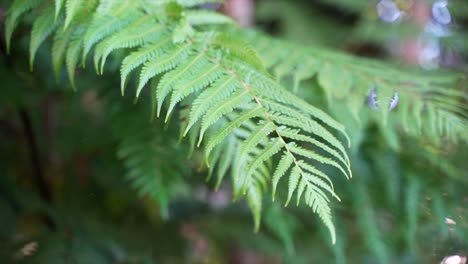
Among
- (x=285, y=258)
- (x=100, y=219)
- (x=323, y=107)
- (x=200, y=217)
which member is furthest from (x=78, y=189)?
(x=323, y=107)

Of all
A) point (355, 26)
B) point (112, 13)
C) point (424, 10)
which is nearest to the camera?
point (112, 13)

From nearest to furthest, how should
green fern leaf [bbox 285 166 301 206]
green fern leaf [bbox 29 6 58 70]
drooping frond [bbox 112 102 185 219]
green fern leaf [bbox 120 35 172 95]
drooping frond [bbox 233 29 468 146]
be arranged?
green fern leaf [bbox 285 166 301 206] < green fern leaf [bbox 120 35 172 95] < green fern leaf [bbox 29 6 58 70] < drooping frond [bbox 233 29 468 146] < drooping frond [bbox 112 102 185 219]

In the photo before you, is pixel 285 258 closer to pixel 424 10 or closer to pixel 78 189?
pixel 78 189

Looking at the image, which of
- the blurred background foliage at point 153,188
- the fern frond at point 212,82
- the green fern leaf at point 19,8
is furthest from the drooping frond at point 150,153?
the green fern leaf at point 19,8

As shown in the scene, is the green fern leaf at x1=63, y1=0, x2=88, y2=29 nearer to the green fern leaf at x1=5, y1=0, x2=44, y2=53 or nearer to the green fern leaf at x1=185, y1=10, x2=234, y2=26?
the green fern leaf at x1=5, y1=0, x2=44, y2=53

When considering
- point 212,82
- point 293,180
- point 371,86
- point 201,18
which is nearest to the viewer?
point 293,180

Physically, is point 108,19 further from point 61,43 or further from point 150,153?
point 150,153

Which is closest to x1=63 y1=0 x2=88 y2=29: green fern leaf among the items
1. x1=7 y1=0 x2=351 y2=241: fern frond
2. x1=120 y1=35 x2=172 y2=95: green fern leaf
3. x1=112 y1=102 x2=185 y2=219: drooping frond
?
x1=7 y1=0 x2=351 y2=241: fern frond

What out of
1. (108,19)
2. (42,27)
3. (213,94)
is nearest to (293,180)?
(213,94)

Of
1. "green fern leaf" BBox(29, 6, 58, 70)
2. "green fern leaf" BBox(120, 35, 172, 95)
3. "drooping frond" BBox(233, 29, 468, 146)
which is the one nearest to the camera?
"green fern leaf" BBox(120, 35, 172, 95)
